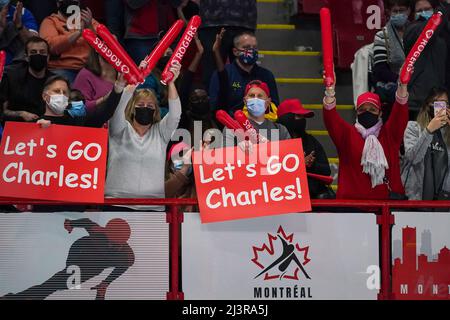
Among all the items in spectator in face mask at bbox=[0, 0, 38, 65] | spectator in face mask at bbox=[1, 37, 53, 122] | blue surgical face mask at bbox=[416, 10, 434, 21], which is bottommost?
spectator in face mask at bbox=[1, 37, 53, 122]

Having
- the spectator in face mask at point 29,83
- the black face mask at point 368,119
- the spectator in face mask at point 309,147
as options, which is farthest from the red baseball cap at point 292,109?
the spectator in face mask at point 29,83

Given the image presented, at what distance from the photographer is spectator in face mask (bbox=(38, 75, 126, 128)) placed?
34.6ft

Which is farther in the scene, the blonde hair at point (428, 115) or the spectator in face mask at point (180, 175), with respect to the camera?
the blonde hair at point (428, 115)

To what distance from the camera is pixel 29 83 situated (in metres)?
12.2

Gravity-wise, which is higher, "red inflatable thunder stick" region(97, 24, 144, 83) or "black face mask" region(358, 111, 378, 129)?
"red inflatable thunder stick" region(97, 24, 144, 83)

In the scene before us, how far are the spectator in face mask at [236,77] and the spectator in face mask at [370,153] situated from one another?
1.86 m

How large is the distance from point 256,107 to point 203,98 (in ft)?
4.27

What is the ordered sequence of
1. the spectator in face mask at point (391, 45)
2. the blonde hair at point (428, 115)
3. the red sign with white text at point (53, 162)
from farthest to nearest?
the spectator in face mask at point (391, 45), the blonde hair at point (428, 115), the red sign with white text at point (53, 162)

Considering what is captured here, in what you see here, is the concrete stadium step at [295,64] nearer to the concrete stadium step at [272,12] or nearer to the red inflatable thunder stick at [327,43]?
the concrete stadium step at [272,12]

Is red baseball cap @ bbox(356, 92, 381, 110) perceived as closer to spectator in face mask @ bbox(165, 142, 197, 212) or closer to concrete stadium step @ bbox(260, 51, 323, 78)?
spectator in face mask @ bbox(165, 142, 197, 212)

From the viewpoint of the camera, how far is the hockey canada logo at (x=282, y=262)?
10.3 metres

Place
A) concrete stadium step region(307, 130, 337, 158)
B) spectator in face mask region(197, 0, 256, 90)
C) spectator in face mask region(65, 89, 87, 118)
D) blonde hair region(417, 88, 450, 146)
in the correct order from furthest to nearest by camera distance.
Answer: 1. concrete stadium step region(307, 130, 337, 158)
2. spectator in face mask region(197, 0, 256, 90)
3. blonde hair region(417, 88, 450, 146)
4. spectator in face mask region(65, 89, 87, 118)

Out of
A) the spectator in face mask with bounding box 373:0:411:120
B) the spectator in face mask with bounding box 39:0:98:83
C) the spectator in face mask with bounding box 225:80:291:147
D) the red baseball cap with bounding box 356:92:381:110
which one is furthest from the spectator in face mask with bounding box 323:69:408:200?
the spectator in face mask with bounding box 39:0:98:83
